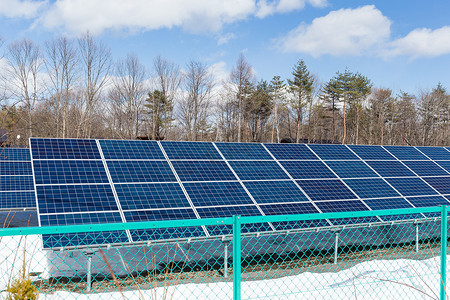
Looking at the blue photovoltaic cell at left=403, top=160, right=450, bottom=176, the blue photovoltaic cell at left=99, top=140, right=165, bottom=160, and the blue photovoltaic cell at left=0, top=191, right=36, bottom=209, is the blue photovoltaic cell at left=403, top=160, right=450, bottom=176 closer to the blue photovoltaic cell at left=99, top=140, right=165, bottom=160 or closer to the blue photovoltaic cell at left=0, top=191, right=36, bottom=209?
the blue photovoltaic cell at left=99, top=140, right=165, bottom=160

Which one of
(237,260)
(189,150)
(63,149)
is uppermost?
(63,149)

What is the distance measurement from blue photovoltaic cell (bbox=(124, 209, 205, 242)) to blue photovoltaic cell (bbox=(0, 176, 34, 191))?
33.2 ft

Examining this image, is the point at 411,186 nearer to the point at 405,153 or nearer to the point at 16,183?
the point at 405,153

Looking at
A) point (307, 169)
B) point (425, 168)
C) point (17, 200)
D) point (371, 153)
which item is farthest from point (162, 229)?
point (425, 168)

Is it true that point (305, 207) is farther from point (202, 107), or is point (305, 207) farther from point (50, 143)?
point (202, 107)

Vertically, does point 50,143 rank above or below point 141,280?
above

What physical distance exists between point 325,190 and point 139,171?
5.55m

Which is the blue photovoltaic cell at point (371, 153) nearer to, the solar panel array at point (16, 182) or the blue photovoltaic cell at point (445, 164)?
the blue photovoltaic cell at point (445, 164)

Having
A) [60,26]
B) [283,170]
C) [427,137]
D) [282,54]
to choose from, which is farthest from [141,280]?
[427,137]

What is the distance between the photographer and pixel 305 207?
10.4 metres

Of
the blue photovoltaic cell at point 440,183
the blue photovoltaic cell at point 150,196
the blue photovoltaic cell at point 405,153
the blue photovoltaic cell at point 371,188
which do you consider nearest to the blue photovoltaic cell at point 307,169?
the blue photovoltaic cell at point 371,188

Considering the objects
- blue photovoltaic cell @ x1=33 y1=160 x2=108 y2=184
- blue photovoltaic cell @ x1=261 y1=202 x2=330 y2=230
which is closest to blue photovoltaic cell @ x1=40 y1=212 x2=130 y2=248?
blue photovoltaic cell @ x1=33 y1=160 x2=108 y2=184

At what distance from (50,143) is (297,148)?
27.4 feet

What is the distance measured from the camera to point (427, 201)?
40.0ft
